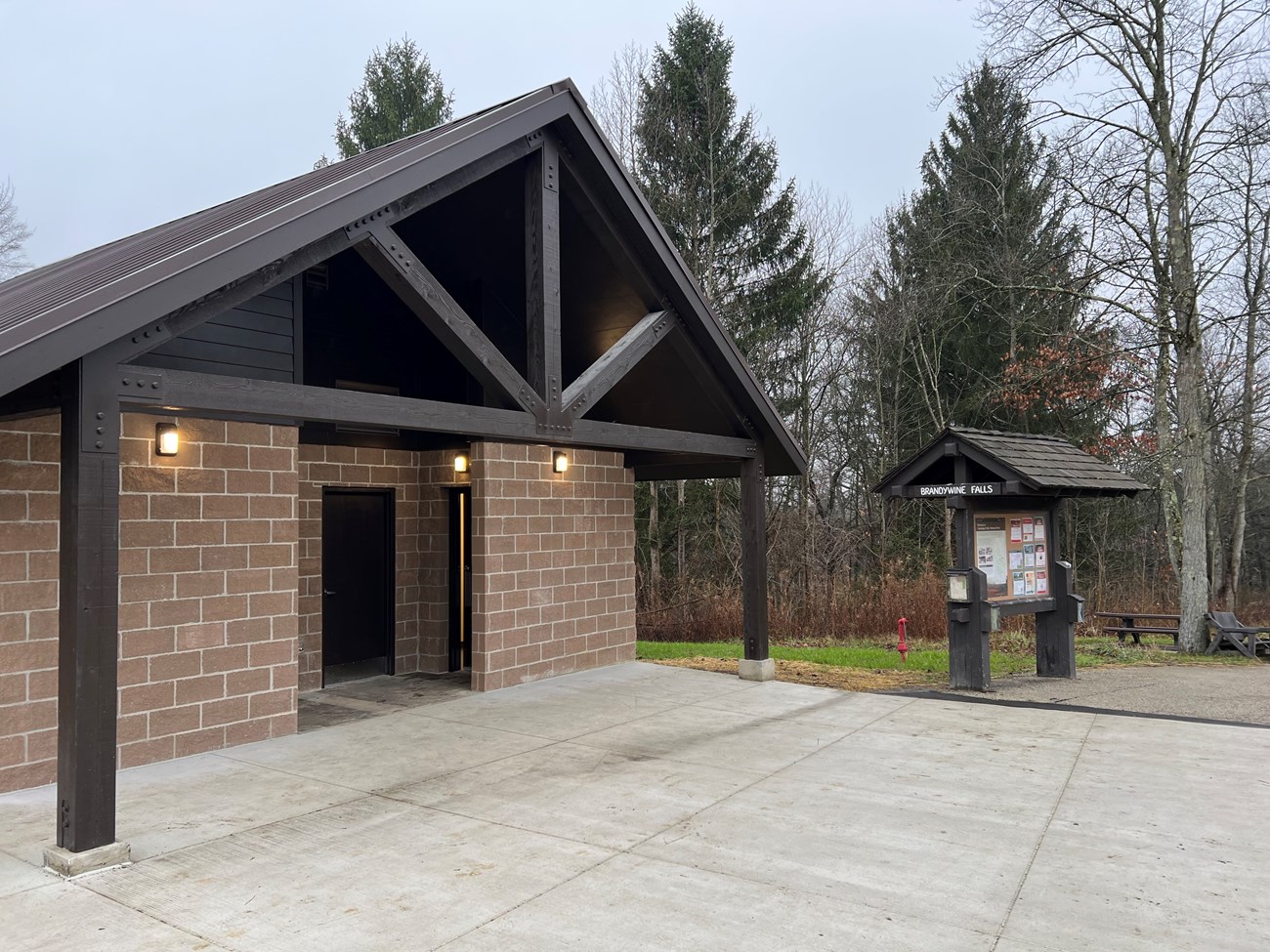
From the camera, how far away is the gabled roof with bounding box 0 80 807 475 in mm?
3982

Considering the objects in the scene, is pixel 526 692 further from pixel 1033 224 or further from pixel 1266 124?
pixel 1033 224

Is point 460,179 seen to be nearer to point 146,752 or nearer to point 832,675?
point 146,752

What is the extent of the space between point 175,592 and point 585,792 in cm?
322

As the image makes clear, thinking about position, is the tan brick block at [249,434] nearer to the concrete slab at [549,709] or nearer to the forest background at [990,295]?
the concrete slab at [549,709]

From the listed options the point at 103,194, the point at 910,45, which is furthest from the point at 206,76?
the point at 910,45

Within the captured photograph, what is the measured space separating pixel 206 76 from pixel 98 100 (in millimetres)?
12214

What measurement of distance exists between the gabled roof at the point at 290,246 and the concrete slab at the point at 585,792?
10.2ft

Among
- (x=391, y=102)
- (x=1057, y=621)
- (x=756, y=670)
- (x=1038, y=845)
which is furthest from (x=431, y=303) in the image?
(x=391, y=102)

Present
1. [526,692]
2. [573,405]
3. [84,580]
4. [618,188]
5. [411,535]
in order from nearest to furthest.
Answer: [84,580] → [573,405] → [618,188] → [526,692] → [411,535]

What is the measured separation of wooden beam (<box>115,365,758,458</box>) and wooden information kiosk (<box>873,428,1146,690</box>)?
3.39 meters

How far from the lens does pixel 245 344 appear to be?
678cm

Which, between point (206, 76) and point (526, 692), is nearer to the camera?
point (526, 692)

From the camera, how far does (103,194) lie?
307 feet

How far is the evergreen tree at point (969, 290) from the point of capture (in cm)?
1972
